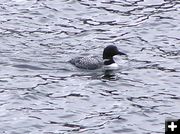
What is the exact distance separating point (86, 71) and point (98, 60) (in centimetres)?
73

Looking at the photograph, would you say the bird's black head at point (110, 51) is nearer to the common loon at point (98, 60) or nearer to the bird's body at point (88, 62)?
the common loon at point (98, 60)

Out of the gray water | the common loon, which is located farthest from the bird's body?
the gray water

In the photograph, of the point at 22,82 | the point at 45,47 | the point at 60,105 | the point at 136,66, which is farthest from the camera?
the point at 45,47

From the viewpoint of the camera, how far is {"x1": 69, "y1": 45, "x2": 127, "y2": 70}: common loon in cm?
2361

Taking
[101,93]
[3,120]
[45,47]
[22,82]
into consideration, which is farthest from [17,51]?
[3,120]

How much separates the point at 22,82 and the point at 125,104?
364 centimetres

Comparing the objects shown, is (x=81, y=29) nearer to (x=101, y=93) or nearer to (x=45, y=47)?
(x=45, y=47)

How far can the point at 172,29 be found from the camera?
89.4ft

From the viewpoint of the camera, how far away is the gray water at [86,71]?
744 inches

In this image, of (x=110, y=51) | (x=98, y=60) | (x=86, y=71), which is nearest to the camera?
(x=86, y=71)

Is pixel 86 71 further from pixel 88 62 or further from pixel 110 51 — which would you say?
pixel 110 51

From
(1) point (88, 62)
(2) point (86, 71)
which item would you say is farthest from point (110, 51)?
(2) point (86, 71)

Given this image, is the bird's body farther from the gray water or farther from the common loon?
the gray water

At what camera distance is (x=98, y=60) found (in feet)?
79.4
